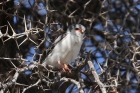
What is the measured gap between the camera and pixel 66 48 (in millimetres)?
5141

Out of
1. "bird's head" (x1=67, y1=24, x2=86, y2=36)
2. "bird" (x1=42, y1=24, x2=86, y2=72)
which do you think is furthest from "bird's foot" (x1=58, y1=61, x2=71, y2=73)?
"bird's head" (x1=67, y1=24, x2=86, y2=36)

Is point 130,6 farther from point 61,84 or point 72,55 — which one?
point 61,84

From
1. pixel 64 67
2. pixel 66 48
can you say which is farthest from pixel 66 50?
pixel 64 67

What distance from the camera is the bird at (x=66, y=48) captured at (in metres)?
5.11

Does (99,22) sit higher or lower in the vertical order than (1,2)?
lower

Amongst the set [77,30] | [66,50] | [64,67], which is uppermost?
[77,30]

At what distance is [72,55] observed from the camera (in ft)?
16.8

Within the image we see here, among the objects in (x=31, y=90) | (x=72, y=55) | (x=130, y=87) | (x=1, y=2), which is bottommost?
(x=130, y=87)

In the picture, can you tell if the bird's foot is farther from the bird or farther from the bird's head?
the bird's head

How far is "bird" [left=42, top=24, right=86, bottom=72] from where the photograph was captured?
5.11 meters

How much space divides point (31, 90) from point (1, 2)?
3.93 ft

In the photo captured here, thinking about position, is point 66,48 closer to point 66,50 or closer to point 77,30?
point 66,50

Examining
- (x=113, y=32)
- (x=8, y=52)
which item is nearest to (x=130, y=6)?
(x=113, y=32)

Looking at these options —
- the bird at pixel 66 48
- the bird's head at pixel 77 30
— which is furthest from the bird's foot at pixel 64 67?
the bird's head at pixel 77 30
